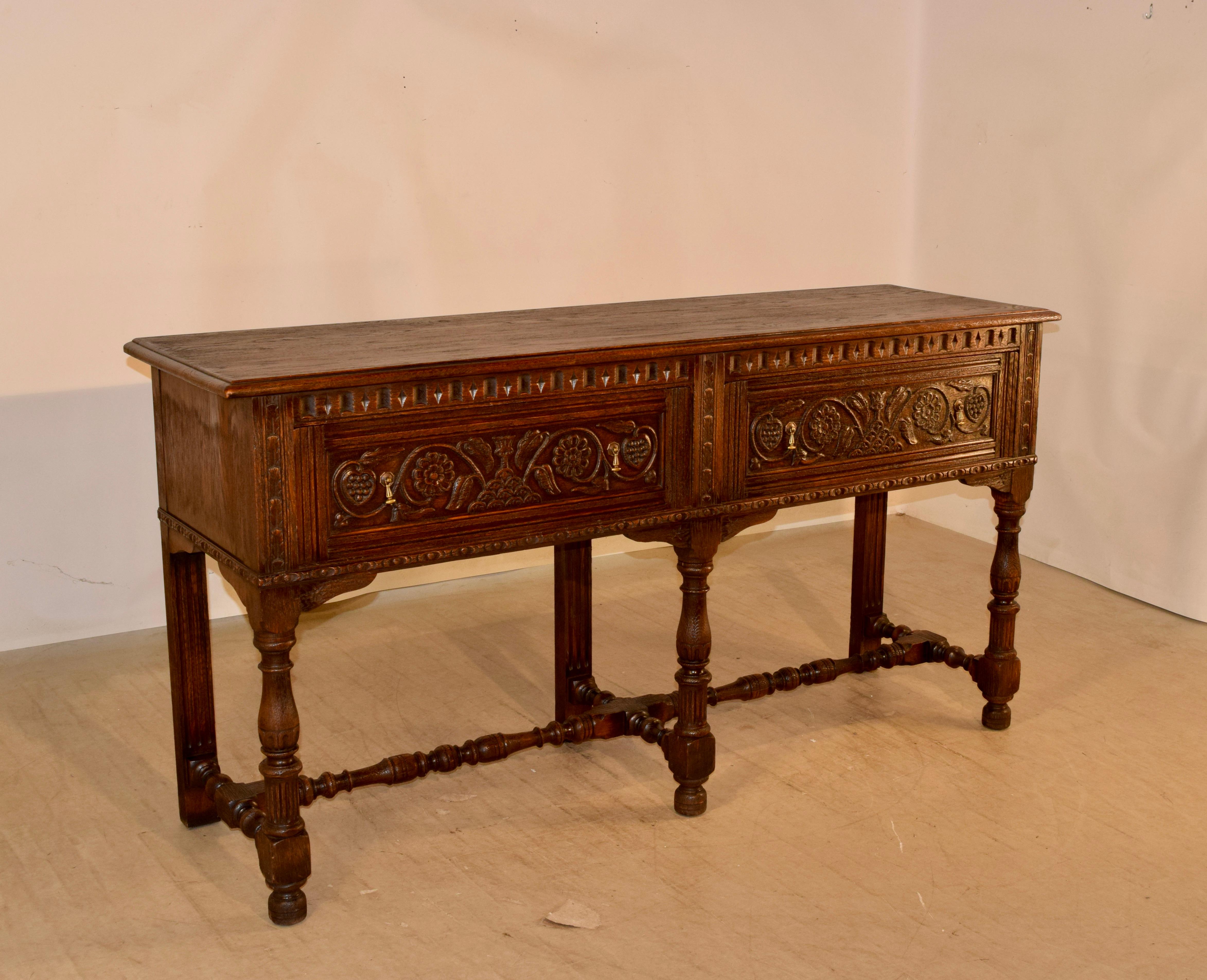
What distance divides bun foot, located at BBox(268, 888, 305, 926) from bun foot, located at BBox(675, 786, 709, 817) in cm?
91

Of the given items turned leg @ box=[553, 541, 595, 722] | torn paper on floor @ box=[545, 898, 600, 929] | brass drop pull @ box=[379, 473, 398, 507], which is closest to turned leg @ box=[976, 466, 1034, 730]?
turned leg @ box=[553, 541, 595, 722]

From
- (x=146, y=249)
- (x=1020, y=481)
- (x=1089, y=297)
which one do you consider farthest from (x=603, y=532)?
(x=1089, y=297)

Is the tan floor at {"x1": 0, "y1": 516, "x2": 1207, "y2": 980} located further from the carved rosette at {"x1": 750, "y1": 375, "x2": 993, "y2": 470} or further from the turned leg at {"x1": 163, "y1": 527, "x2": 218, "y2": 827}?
the carved rosette at {"x1": 750, "y1": 375, "x2": 993, "y2": 470}

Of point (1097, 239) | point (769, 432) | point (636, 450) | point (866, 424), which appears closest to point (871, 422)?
point (866, 424)

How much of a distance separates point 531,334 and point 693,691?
35.8 inches

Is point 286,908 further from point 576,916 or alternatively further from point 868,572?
point 868,572

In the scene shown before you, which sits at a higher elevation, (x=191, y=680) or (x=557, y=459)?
(x=557, y=459)

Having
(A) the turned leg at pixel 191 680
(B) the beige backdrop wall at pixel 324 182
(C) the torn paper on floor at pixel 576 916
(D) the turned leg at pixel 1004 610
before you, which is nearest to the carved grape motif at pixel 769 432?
(D) the turned leg at pixel 1004 610

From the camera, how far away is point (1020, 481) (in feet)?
11.7

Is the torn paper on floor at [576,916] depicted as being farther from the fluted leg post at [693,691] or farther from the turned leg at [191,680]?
the turned leg at [191,680]

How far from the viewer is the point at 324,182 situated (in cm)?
455

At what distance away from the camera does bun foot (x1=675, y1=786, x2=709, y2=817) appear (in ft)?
10.5

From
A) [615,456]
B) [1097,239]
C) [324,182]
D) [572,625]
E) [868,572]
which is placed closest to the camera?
[615,456]

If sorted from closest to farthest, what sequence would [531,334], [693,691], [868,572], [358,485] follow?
[358,485], [531,334], [693,691], [868,572]
